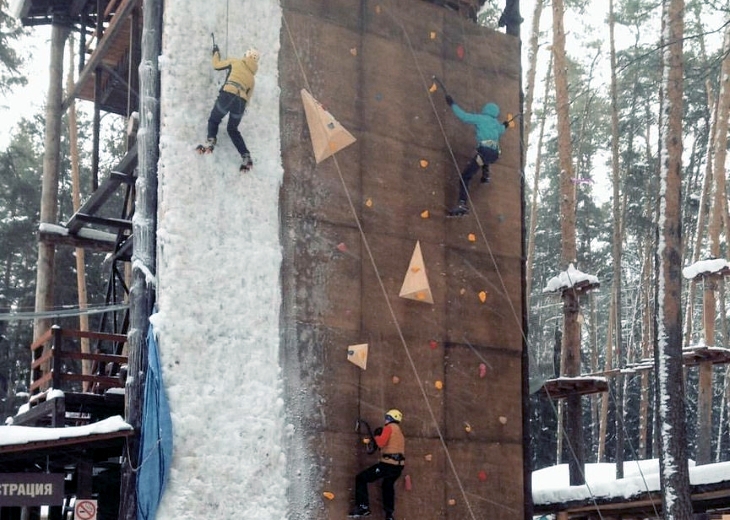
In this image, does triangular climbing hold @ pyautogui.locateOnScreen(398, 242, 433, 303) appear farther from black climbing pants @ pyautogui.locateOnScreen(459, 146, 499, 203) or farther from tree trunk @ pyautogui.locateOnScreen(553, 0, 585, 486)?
tree trunk @ pyautogui.locateOnScreen(553, 0, 585, 486)

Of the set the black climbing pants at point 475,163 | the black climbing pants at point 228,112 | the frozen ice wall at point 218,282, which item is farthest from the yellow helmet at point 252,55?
the black climbing pants at point 475,163

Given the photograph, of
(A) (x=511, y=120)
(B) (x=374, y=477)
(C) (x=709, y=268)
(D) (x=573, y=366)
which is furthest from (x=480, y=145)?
(C) (x=709, y=268)

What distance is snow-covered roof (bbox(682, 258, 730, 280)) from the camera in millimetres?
18516

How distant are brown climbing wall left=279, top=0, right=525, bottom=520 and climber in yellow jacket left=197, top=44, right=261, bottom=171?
27.2 inches

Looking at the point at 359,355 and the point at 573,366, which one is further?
the point at 573,366

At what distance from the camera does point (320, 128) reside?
11.9 metres

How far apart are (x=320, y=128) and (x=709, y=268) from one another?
10.1 metres

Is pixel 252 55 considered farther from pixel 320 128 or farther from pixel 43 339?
pixel 43 339

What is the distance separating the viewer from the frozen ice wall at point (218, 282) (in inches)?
409

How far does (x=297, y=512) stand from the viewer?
10789 mm

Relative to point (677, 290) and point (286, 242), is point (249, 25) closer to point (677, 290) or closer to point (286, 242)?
point (286, 242)

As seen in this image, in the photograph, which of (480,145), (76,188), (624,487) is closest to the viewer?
(480,145)

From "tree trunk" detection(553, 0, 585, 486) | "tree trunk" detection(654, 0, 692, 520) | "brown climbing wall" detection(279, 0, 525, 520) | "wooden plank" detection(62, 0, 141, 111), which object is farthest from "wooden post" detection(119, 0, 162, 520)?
"tree trunk" detection(553, 0, 585, 486)

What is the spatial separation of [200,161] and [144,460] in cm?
337
